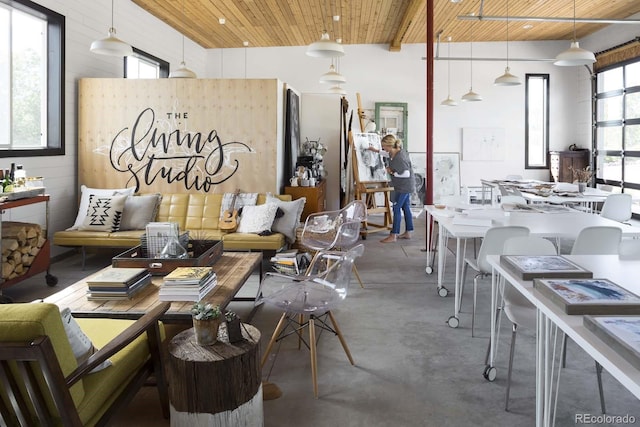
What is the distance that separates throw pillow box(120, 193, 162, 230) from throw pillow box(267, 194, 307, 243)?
1.71 metres

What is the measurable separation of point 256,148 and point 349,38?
18.2 ft

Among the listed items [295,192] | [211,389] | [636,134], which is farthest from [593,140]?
[211,389]

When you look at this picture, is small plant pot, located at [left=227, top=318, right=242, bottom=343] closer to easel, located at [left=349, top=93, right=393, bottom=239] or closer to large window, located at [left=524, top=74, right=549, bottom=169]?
easel, located at [left=349, top=93, right=393, bottom=239]

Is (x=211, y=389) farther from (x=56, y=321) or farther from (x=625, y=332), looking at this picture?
(x=625, y=332)

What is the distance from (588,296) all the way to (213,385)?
1726 millimetres

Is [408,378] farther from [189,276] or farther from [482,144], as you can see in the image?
[482,144]

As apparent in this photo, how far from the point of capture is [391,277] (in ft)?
20.5

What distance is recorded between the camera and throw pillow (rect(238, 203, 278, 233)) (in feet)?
21.8

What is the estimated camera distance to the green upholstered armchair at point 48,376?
181 cm

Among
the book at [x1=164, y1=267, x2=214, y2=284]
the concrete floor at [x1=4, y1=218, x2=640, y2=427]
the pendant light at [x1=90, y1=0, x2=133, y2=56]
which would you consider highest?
the pendant light at [x1=90, y1=0, x2=133, y2=56]

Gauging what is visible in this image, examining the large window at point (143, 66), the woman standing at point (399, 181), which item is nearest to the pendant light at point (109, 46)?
the large window at point (143, 66)

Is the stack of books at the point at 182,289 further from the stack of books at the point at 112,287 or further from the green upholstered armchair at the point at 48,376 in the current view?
the green upholstered armchair at the point at 48,376

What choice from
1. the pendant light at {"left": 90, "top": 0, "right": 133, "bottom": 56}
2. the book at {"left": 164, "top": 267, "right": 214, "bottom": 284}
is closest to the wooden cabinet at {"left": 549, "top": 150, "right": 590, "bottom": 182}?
the pendant light at {"left": 90, "top": 0, "right": 133, "bottom": 56}

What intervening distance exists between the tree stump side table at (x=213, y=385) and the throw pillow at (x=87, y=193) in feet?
16.1
